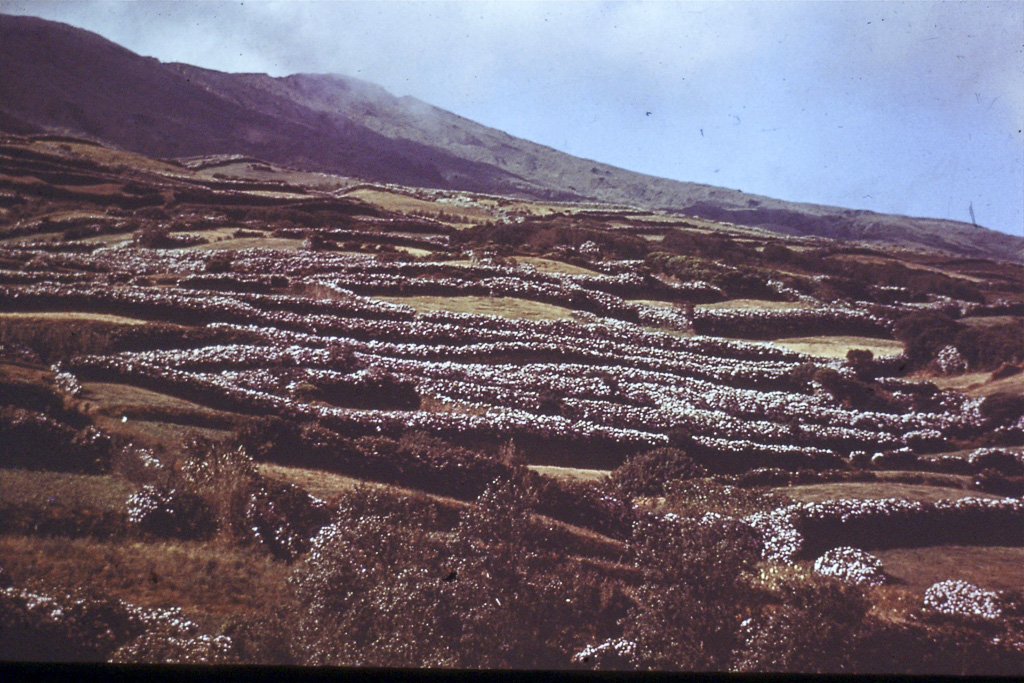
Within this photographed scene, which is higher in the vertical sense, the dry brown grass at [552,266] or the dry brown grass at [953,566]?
the dry brown grass at [552,266]

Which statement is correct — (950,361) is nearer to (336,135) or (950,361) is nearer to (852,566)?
(852,566)

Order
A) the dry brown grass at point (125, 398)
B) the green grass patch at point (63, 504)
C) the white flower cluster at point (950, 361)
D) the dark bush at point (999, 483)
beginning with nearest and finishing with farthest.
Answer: the green grass patch at point (63, 504) → the dry brown grass at point (125, 398) → the dark bush at point (999, 483) → the white flower cluster at point (950, 361)

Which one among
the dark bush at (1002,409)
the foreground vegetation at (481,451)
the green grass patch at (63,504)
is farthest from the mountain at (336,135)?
the green grass patch at (63,504)

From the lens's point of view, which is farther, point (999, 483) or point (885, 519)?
point (999, 483)

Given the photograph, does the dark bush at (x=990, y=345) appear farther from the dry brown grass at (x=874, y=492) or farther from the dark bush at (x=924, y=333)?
the dry brown grass at (x=874, y=492)

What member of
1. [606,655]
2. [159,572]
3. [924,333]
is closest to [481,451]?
[606,655]

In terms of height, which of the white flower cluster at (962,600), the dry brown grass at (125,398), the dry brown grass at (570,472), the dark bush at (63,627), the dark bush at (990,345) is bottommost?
the dark bush at (63,627)

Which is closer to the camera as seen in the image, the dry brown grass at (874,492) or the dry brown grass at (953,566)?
the dry brown grass at (953,566)
